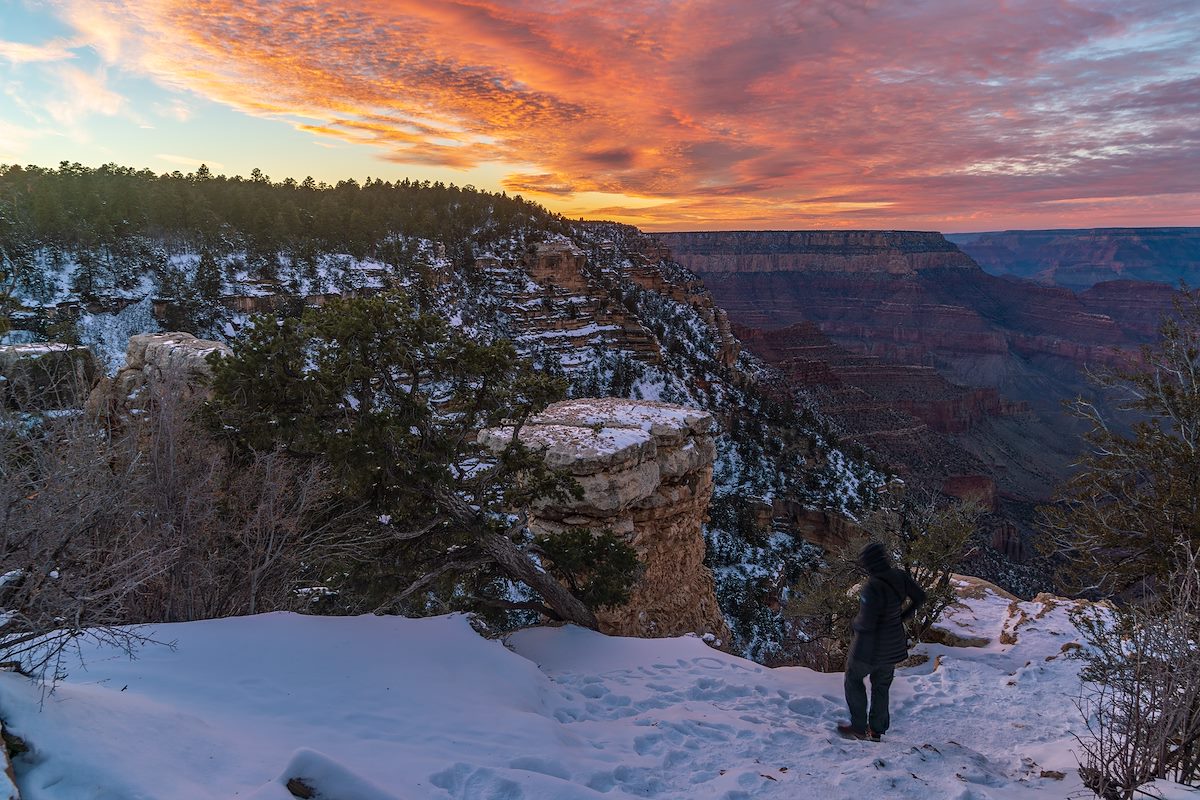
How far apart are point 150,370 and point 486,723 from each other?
12381mm

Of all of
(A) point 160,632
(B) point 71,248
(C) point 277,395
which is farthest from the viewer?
(B) point 71,248

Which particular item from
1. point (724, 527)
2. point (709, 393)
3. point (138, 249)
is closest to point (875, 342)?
point (709, 393)

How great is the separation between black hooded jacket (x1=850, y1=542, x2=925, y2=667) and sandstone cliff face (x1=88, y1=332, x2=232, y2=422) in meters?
10.5

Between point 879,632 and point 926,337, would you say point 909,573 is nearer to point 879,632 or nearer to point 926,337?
point 879,632

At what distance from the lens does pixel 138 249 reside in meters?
38.5

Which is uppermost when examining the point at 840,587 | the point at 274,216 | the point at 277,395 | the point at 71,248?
the point at 274,216

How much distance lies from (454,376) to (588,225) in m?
82.7

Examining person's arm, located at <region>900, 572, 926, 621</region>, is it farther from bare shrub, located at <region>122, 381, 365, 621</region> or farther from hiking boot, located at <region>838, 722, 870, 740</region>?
bare shrub, located at <region>122, 381, 365, 621</region>

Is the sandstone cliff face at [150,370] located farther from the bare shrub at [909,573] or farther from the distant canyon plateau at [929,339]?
the distant canyon plateau at [929,339]

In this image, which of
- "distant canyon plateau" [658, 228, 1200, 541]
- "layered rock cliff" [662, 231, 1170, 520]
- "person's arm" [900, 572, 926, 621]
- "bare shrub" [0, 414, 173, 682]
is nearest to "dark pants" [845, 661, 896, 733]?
"person's arm" [900, 572, 926, 621]

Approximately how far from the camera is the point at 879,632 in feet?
17.4

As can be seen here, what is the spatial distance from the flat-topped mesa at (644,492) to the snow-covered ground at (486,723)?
169 inches

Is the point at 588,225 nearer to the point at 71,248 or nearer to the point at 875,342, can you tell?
the point at 71,248

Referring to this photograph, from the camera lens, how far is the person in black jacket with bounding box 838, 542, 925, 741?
5281 millimetres
